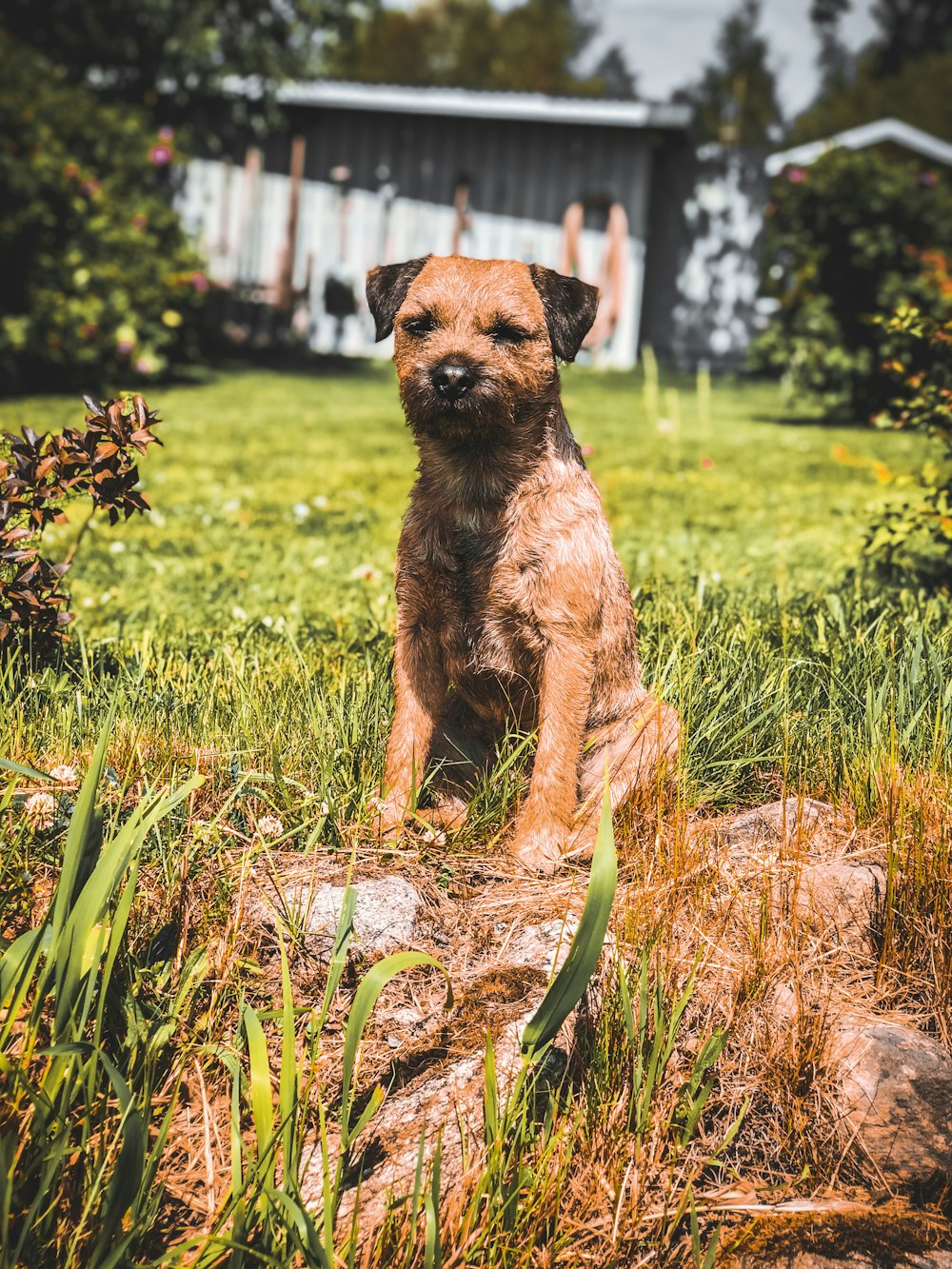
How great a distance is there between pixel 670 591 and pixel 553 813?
2175 millimetres

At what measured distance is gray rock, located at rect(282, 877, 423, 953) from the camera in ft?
8.59

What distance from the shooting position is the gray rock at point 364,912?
262 centimetres

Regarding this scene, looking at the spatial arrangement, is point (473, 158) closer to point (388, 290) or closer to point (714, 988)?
point (388, 290)

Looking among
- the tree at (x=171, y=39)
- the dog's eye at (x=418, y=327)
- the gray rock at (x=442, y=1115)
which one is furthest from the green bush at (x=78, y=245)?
the gray rock at (x=442, y=1115)

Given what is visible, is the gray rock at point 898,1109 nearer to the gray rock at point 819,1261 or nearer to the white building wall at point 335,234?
the gray rock at point 819,1261

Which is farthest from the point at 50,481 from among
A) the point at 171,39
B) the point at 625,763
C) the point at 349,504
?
the point at 171,39

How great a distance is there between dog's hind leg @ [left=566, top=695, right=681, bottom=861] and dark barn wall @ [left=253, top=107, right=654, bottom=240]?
59.3 ft

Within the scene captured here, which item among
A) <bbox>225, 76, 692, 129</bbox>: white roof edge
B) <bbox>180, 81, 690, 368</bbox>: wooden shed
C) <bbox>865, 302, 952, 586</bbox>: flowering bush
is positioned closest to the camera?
<bbox>865, 302, 952, 586</bbox>: flowering bush

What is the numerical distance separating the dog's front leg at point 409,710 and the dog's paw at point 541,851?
326mm

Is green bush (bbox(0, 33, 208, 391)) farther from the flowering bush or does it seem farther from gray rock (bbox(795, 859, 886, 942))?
gray rock (bbox(795, 859, 886, 942))

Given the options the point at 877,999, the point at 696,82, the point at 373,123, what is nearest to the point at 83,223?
the point at 373,123

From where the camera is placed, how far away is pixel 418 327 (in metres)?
2.77

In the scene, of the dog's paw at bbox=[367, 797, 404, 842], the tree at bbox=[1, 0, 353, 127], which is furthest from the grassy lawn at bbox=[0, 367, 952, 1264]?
the tree at bbox=[1, 0, 353, 127]

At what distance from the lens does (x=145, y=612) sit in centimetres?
524
